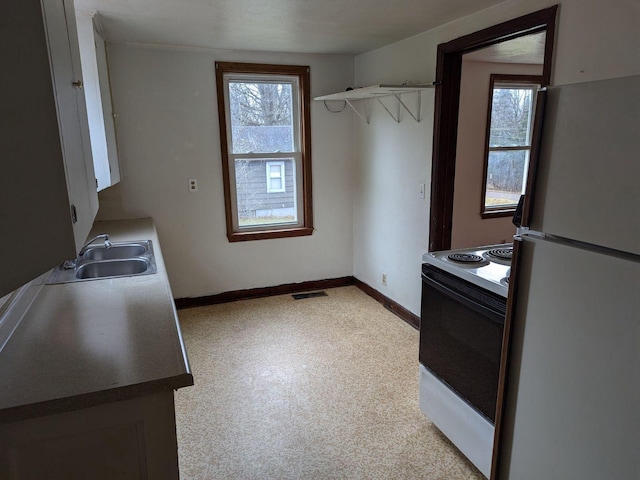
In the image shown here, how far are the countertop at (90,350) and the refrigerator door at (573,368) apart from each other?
43.4 inches

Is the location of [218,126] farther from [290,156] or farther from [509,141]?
[509,141]

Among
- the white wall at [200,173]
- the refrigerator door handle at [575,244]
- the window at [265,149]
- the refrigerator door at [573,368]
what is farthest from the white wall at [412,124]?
the refrigerator door at [573,368]

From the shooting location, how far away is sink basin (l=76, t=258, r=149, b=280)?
8.08ft

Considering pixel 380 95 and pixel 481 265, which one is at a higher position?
pixel 380 95

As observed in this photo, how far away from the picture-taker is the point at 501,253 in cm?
214

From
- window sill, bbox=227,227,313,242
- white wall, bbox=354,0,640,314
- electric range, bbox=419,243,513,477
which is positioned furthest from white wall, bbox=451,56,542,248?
electric range, bbox=419,243,513,477

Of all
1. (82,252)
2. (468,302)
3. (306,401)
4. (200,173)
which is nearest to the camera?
(468,302)

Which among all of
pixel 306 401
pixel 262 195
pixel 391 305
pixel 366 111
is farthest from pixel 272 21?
pixel 391 305

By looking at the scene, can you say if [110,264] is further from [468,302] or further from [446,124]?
[446,124]

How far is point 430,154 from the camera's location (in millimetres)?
3117

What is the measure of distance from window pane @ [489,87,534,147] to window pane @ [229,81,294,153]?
188cm

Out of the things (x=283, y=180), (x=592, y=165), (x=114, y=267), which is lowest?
(x=114, y=267)

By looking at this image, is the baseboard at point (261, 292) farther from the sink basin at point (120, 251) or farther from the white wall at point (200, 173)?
the sink basin at point (120, 251)

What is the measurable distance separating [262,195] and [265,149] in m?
0.43
